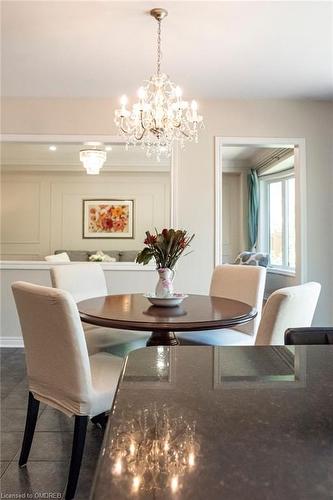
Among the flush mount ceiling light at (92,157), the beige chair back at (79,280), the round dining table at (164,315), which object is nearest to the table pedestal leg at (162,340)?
the round dining table at (164,315)

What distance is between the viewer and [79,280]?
9.23 feet

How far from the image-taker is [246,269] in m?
2.78

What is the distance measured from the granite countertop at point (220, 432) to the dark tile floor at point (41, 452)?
47.4 inches

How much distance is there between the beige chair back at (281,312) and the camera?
5.29ft

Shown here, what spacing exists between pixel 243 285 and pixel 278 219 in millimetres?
3911

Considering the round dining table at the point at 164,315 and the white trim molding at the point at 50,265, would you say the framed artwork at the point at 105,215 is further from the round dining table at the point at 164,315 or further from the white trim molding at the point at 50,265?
the round dining table at the point at 164,315

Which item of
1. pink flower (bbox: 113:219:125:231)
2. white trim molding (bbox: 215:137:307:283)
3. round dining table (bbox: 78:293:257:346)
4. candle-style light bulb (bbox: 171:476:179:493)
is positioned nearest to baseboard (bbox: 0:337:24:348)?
round dining table (bbox: 78:293:257:346)

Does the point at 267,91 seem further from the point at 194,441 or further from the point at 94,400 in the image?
the point at 194,441

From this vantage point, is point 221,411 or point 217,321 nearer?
point 221,411

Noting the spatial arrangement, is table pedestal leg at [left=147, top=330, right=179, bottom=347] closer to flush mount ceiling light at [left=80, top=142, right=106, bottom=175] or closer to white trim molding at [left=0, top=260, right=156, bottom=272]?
white trim molding at [left=0, top=260, right=156, bottom=272]

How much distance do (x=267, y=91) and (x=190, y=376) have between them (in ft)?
12.1

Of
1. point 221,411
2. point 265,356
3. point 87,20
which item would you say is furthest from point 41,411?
point 87,20

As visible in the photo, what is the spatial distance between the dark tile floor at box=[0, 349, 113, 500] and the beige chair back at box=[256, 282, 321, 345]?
3.51 feet

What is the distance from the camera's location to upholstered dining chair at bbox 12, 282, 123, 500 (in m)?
1.48
